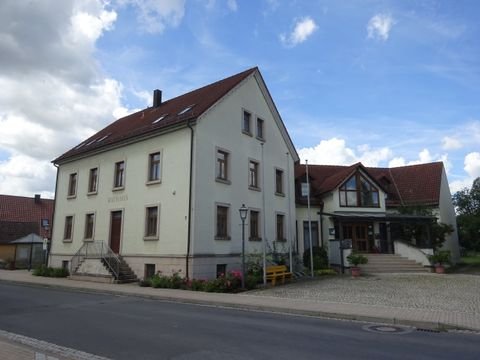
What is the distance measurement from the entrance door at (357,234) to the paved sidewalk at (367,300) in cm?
852

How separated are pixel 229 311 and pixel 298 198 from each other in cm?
1850

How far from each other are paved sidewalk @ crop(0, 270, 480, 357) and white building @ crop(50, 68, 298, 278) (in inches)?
155

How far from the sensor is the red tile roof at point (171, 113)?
70.0ft

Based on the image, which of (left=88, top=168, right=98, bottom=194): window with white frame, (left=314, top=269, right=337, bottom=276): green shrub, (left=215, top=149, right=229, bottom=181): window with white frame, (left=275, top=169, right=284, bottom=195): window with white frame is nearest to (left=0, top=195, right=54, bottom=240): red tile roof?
(left=88, top=168, right=98, bottom=194): window with white frame

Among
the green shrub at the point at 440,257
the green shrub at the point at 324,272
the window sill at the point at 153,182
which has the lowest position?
the green shrub at the point at 324,272

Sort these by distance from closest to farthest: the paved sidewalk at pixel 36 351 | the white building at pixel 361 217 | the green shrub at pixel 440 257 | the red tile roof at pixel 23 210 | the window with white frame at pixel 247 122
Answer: the paved sidewalk at pixel 36 351
the green shrub at pixel 440 257
the window with white frame at pixel 247 122
the white building at pixel 361 217
the red tile roof at pixel 23 210

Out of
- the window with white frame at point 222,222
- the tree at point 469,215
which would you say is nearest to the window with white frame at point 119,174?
the window with white frame at point 222,222

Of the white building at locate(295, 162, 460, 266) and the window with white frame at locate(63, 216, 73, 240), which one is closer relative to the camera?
the window with white frame at locate(63, 216, 73, 240)

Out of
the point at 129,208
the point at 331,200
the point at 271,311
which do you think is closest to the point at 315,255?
the point at 331,200

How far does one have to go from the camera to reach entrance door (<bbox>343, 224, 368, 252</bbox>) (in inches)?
1134

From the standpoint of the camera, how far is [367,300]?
13.4 m

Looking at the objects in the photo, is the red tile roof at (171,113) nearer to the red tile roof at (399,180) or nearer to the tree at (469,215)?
the red tile roof at (399,180)

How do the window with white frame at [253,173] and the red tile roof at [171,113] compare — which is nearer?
the red tile roof at [171,113]

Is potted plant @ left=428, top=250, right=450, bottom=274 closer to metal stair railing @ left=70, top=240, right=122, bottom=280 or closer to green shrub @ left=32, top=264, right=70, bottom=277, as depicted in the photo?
metal stair railing @ left=70, top=240, right=122, bottom=280
